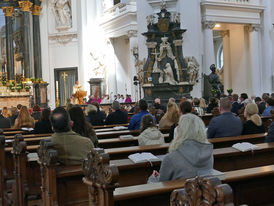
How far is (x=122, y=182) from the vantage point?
436 centimetres

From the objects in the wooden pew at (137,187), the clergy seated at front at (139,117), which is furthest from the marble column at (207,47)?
the wooden pew at (137,187)

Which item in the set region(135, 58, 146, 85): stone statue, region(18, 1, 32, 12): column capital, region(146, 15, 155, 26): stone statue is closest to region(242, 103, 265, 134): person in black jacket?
region(135, 58, 146, 85): stone statue

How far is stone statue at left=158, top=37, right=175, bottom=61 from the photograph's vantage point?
17984 millimetres

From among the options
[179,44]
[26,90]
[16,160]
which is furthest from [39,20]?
[16,160]

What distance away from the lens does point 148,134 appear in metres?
6.07

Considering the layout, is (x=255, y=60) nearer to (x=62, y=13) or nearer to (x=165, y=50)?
(x=165, y=50)

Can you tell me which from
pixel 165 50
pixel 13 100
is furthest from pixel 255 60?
pixel 13 100

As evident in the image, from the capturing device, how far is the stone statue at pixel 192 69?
18.2 meters

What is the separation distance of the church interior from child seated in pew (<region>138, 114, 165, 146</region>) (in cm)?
1

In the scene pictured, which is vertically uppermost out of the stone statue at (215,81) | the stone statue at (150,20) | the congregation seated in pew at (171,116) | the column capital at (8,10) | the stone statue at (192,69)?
the column capital at (8,10)

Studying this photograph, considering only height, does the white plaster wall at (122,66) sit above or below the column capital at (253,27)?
below

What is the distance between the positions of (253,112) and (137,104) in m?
6.31

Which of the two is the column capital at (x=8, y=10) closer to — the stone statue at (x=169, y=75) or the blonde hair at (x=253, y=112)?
the stone statue at (x=169, y=75)

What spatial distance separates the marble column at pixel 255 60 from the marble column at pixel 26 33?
40.4 feet
